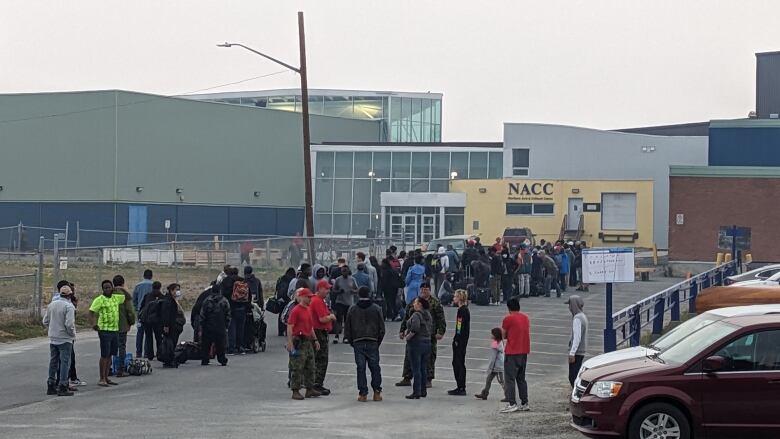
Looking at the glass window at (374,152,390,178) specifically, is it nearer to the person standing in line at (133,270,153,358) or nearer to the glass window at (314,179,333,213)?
the glass window at (314,179,333,213)

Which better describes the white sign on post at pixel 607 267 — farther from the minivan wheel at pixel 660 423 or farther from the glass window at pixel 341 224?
the glass window at pixel 341 224

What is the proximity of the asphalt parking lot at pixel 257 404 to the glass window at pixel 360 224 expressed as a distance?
48.4 metres

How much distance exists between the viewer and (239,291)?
2284 cm

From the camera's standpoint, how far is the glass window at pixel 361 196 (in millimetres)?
73625

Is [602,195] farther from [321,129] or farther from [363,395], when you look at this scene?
[363,395]

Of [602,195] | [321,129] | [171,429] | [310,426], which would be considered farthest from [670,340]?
[321,129]

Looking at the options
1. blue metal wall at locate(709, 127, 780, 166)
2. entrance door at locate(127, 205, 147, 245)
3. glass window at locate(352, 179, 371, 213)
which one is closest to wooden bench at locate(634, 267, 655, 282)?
blue metal wall at locate(709, 127, 780, 166)

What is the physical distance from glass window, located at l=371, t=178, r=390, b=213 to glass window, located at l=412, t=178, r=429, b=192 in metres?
1.83

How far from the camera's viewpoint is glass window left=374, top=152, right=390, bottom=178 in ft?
242

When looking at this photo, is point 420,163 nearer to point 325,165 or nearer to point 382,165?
point 382,165

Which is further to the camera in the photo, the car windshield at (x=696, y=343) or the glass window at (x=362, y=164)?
the glass window at (x=362, y=164)

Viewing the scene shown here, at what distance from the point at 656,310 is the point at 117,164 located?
49362mm

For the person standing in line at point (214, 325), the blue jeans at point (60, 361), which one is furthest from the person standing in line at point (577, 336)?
the blue jeans at point (60, 361)

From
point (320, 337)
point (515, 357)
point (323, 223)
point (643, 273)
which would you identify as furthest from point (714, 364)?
point (323, 223)
